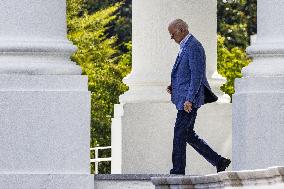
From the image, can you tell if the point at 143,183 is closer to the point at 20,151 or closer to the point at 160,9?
the point at 20,151

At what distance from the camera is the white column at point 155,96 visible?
82.0ft

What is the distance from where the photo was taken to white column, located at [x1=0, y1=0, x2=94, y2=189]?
18453 mm

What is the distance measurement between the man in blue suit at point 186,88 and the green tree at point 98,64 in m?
20.8

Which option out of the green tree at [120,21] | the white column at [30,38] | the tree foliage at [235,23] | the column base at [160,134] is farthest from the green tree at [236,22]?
the white column at [30,38]

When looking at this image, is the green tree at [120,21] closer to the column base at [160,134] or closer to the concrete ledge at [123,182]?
the column base at [160,134]

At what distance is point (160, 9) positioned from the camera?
2573cm

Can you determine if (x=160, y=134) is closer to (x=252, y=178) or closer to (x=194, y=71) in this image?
(x=194, y=71)

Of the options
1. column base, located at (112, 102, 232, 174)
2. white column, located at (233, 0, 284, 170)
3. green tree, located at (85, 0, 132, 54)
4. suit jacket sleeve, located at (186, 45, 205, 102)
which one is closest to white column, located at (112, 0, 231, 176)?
column base, located at (112, 102, 232, 174)

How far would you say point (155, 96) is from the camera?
2533cm

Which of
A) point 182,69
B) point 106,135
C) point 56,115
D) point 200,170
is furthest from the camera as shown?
point 106,135

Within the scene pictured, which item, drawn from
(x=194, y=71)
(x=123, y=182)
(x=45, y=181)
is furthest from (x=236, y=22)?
(x=45, y=181)

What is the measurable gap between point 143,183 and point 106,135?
25268mm

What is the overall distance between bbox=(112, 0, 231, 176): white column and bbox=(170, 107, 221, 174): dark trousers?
12.7ft

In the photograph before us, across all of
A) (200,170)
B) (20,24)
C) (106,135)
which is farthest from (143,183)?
(106,135)
